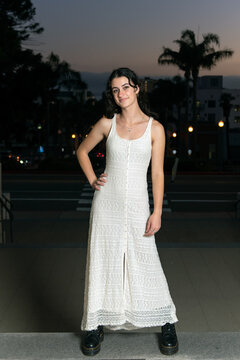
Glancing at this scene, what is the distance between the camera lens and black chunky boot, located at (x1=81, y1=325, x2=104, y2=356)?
3.86m

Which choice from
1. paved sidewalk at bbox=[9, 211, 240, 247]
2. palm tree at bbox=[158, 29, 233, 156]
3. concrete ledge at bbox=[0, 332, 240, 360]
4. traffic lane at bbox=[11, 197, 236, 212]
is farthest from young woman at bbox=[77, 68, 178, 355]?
palm tree at bbox=[158, 29, 233, 156]

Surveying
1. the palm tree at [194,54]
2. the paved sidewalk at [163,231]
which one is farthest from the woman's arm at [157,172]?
the palm tree at [194,54]

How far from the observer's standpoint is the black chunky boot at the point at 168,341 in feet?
12.7

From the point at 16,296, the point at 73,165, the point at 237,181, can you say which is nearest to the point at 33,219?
the point at 16,296

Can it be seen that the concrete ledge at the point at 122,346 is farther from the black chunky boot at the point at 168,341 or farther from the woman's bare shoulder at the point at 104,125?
the woman's bare shoulder at the point at 104,125

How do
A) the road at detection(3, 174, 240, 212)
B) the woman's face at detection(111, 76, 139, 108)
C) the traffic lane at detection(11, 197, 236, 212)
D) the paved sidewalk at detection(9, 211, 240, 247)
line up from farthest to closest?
the road at detection(3, 174, 240, 212) → the traffic lane at detection(11, 197, 236, 212) → the paved sidewalk at detection(9, 211, 240, 247) → the woman's face at detection(111, 76, 139, 108)

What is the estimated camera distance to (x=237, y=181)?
2758cm

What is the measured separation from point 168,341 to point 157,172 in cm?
112

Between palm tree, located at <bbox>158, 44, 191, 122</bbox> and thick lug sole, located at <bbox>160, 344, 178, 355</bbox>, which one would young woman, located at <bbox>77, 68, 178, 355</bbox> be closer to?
thick lug sole, located at <bbox>160, 344, 178, 355</bbox>

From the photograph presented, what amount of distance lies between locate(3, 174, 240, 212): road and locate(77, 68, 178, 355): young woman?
1247 centimetres

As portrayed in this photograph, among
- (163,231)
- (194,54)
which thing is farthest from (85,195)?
(194,54)

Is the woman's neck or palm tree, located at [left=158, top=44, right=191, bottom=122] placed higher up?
palm tree, located at [left=158, top=44, right=191, bottom=122]

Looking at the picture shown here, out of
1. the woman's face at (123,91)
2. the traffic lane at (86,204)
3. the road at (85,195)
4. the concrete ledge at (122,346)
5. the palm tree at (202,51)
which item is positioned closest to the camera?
the concrete ledge at (122,346)

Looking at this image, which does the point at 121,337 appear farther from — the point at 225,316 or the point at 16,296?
the point at 16,296
